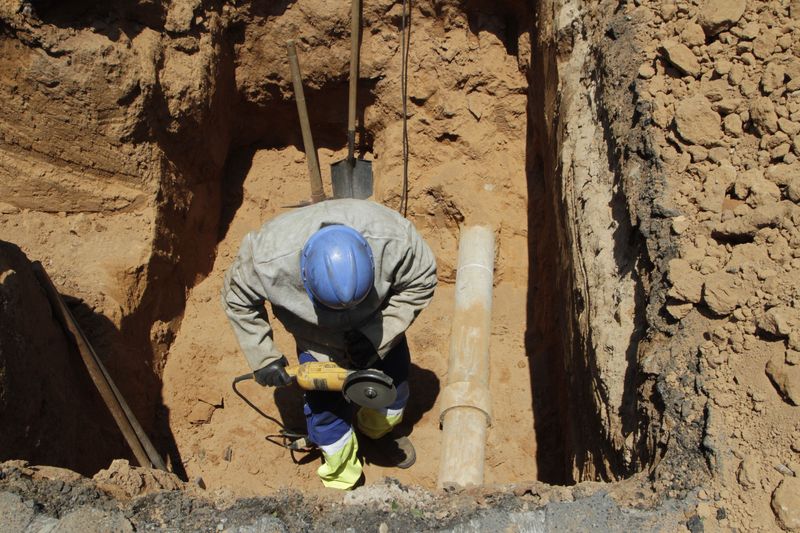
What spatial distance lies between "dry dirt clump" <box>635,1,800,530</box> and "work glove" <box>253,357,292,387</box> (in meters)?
1.85

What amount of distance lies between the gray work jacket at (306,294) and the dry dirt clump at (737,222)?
4.05 feet

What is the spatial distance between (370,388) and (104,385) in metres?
1.39

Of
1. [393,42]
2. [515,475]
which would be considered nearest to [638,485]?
[515,475]

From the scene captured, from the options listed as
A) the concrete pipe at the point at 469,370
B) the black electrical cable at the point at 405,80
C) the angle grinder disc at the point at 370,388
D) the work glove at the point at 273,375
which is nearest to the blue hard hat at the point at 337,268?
the angle grinder disc at the point at 370,388

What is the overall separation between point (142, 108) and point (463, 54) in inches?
91.9

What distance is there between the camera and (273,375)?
3.24 metres

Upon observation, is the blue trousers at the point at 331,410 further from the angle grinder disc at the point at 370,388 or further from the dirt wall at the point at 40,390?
the dirt wall at the point at 40,390

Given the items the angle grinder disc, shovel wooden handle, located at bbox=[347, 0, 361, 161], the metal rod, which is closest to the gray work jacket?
the angle grinder disc

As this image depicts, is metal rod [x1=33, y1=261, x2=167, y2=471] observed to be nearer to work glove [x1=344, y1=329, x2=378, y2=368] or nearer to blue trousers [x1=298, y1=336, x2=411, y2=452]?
blue trousers [x1=298, y1=336, x2=411, y2=452]

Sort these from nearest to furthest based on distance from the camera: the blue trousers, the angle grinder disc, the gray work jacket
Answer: the angle grinder disc, the gray work jacket, the blue trousers

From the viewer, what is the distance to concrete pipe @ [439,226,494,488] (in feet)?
10.7

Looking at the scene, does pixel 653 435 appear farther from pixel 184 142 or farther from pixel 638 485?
pixel 184 142

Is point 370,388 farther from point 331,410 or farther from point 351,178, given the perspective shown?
point 351,178

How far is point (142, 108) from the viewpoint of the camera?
392 centimetres
